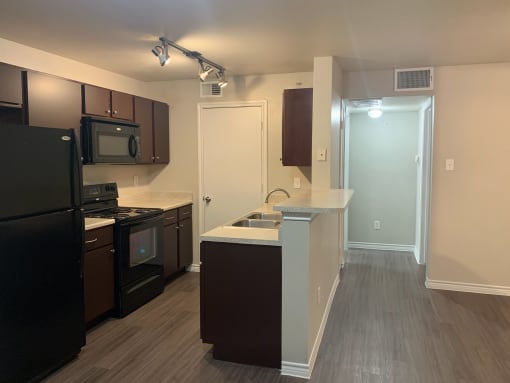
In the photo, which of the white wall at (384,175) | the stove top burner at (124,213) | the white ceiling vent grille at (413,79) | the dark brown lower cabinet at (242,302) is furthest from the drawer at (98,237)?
the white wall at (384,175)

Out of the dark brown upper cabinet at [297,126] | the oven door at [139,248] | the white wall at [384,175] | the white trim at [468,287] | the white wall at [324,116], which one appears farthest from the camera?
the white wall at [384,175]

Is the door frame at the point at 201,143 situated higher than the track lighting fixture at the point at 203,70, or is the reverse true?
the track lighting fixture at the point at 203,70

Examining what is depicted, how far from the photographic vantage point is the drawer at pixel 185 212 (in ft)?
15.3

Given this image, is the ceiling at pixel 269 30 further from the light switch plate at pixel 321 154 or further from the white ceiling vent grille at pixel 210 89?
the light switch plate at pixel 321 154

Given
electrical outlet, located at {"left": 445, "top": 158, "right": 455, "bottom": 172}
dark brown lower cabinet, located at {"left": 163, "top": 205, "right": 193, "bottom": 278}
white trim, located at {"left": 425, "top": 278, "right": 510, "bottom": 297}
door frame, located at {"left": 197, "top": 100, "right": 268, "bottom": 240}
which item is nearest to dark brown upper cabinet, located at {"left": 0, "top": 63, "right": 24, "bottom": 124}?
dark brown lower cabinet, located at {"left": 163, "top": 205, "right": 193, "bottom": 278}

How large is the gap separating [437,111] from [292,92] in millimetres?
1574

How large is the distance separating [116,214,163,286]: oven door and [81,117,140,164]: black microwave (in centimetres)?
67

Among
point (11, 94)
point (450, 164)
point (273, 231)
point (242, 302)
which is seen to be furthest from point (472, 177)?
point (11, 94)

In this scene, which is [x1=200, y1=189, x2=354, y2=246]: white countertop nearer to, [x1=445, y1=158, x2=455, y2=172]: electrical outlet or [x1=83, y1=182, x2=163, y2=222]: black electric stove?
[x1=83, y1=182, x2=163, y2=222]: black electric stove

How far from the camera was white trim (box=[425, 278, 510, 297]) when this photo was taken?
164 inches

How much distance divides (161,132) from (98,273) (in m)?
2.03

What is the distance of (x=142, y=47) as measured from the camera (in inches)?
133

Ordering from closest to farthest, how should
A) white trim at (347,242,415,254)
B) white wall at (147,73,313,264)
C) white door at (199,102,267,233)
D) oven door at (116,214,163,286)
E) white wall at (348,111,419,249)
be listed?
1. oven door at (116,214,163,286)
2. white wall at (147,73,313,264)
3. white door at (199,102,267,233)
4. white wall at (348,111,419,249)
5. white trim at (347,242,415,254)

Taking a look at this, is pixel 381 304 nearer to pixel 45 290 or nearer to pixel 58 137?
pixel 45 290
